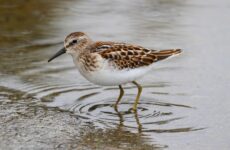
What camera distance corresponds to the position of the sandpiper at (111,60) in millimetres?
8969

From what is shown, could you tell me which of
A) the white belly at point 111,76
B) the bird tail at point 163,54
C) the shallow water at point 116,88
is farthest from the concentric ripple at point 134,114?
the bird tail at point 163,54

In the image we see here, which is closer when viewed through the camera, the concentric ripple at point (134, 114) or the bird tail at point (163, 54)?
the concentric ripple at point (134, 114)

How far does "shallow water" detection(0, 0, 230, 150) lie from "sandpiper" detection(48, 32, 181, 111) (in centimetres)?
53

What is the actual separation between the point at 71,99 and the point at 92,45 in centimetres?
95

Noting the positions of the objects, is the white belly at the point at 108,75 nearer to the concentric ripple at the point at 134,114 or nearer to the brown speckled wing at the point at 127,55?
the brown speckled wing at the point at 127,55

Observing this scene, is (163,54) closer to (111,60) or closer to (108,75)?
(111,60)

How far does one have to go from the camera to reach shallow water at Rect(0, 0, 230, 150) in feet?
27.3

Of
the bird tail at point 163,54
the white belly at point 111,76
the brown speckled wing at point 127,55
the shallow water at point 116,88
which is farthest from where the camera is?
the bird tail at point 163,54

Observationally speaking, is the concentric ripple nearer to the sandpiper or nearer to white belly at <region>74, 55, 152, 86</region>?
the sandpiper

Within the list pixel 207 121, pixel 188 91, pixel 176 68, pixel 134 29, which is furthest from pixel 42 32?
pixel 207 121

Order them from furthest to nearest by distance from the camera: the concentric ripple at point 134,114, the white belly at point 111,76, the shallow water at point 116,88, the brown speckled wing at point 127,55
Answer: the brown speckled wing at point 127,55, the white belly at point 111,76, the concentric ripple at point 134,114, the shallow water at point 116,88

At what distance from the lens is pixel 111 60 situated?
9.02 meters

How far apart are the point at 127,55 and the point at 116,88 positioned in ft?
4.32

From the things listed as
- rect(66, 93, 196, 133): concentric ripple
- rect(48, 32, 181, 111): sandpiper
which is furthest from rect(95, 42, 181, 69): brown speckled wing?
rect(66, 93, 196, 133): concentric ripple
